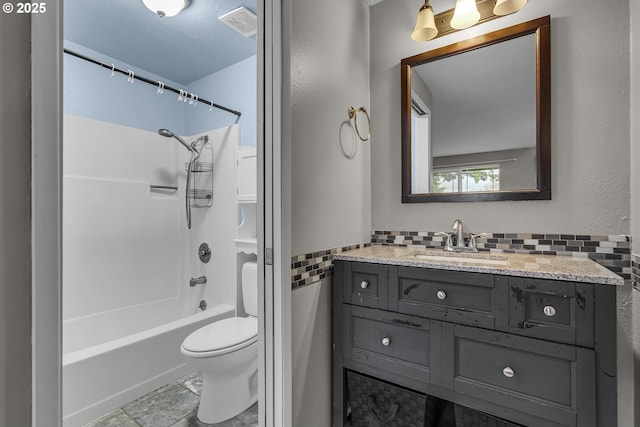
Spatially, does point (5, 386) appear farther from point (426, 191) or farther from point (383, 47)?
point (383, 47)

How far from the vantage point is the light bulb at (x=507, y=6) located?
1.35 m

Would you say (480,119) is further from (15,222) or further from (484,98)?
(15,222)

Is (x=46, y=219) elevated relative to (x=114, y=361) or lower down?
elevated

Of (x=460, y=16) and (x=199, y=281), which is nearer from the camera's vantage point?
(x=460, y=16)

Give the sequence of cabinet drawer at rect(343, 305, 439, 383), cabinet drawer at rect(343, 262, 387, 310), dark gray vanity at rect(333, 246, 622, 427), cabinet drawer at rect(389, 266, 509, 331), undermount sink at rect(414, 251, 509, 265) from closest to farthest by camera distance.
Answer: dark gray vanity at rect(333, 246, 622, 427) → cabinet drawer at rect(389, 266, 509, 331) → cabinet drawer at rect(343, 305, 439, 383) → cabinet drawer at rect(343, 262, 387, 310) → undermount sink at rect(414, 251, 509, 265)

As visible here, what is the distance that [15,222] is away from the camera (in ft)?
1.86

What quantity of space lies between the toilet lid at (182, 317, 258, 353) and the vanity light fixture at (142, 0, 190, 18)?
194 centimetres

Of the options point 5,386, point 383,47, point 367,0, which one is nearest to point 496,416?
point 5,386

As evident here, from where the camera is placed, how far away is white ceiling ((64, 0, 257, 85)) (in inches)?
72.2

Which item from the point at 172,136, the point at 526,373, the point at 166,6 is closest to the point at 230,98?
the point at 172,136

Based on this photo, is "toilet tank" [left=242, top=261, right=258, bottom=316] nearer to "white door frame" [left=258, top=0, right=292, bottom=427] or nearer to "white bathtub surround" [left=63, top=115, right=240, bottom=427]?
"white bathtub surround" [left=63, top=115, right=240, bottom=427]

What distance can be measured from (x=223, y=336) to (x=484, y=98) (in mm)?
1942

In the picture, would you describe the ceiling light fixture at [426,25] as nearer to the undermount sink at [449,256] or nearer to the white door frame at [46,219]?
the undermount sink at [449,256]

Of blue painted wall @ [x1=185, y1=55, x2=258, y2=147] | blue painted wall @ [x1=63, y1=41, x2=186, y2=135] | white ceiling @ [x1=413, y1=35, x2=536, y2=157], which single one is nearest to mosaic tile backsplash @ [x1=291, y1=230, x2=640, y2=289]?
white ceiling @ [x1=413, y1=35, x2=536, y2=157]
